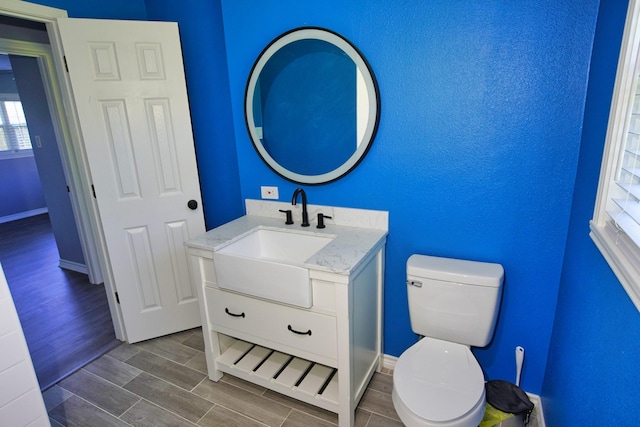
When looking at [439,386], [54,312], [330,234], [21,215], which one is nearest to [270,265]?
[330,234]

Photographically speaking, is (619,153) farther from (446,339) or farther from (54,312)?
(54,312)

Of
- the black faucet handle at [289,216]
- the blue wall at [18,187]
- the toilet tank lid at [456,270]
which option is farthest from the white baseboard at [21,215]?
the toilet tank lid at [456,270]

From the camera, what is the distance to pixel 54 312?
9.12ft

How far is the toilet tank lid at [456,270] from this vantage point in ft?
4.99

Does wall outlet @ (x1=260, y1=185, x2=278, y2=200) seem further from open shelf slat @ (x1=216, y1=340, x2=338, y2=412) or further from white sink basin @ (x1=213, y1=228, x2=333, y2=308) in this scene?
open shelf slat @ (x1=216, y1=340, x2=338, y2=412)

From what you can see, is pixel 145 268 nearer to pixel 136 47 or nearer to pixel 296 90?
pixel 136 47

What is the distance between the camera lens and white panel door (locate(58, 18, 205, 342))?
2000mm

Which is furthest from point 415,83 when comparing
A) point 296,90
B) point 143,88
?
point 143,88

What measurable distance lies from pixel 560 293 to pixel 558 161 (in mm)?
590

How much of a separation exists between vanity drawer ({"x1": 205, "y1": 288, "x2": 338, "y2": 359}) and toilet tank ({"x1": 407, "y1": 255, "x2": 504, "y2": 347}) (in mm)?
446

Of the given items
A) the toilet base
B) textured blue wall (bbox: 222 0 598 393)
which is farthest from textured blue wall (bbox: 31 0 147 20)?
the toilet base

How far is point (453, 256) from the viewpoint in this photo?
1749mm

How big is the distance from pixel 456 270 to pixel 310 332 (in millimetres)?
735

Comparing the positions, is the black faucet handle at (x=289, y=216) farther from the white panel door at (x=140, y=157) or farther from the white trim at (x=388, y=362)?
the white trim at (x=388, y=362)
